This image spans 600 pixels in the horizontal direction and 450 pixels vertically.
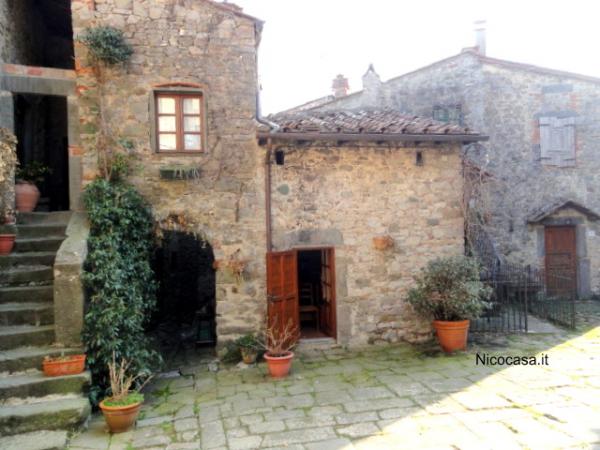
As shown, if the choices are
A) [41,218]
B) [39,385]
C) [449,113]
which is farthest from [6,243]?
[449,113]

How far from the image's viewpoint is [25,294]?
20.4 ft

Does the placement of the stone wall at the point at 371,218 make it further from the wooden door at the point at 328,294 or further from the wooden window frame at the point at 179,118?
the wooden window frame at the point at 179,118

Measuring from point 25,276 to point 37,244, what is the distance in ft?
2.29

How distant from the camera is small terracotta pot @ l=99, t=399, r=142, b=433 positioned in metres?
4.92

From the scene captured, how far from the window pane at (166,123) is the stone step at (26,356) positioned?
3783mm

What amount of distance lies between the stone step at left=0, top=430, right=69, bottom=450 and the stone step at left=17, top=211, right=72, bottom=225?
3808 millimetres

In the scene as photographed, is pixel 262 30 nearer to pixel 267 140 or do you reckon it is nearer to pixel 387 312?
pixel 267 140

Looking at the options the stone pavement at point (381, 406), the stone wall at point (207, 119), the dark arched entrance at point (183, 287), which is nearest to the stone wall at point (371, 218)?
the stone wall at point (207, 119)

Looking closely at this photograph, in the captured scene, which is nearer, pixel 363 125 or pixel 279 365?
pixel 279 365

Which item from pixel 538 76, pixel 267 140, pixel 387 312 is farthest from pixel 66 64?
pixel 538 76

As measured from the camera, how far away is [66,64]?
1110 cm

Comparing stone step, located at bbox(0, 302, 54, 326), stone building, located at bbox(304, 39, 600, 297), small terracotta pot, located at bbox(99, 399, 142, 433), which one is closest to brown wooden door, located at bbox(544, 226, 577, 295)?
stone building, located at bbox(304, 39, 600, 297)

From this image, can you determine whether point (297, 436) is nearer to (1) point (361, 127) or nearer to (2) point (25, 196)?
(1) point (361, 127)

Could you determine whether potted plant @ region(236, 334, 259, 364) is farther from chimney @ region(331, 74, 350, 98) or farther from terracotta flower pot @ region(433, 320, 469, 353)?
chimney @ region(331, 74, 350, 98)
